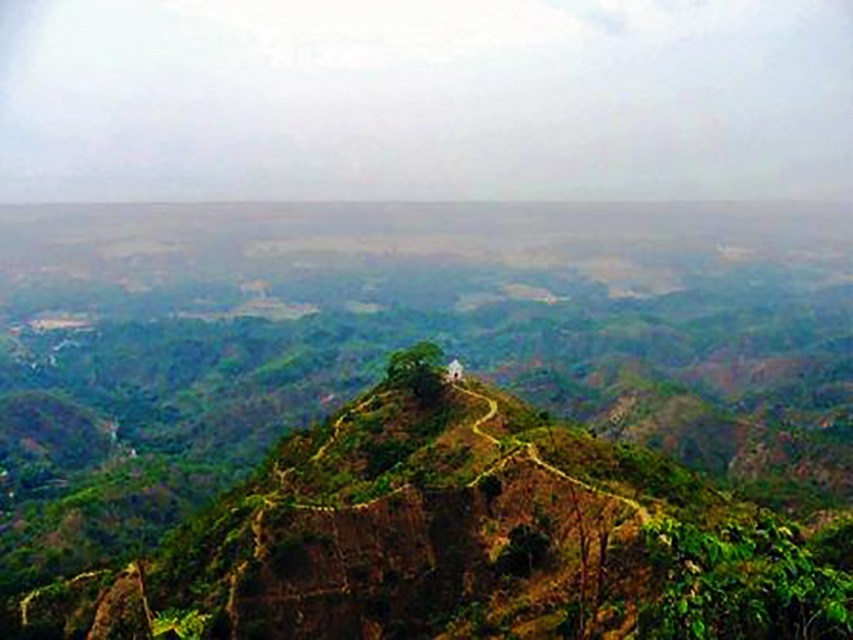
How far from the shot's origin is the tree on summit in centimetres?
5275

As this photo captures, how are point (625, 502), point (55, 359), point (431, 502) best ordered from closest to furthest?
point (625, 502)
point (431, 502)
point (55, 359)

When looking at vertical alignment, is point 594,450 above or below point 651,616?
below

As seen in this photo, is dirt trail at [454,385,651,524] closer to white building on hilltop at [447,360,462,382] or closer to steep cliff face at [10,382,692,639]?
steep cliff face at [10,382,692,639]

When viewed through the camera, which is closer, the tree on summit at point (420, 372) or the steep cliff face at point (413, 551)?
the steep cliff face at point (413, 551)

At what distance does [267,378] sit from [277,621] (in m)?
121

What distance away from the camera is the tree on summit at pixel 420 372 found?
52.8 m

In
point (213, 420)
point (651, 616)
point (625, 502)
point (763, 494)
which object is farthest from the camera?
point (213, 420)

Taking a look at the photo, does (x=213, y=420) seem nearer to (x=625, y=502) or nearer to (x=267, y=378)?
(x=267, y=378)

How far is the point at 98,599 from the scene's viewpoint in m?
40.2

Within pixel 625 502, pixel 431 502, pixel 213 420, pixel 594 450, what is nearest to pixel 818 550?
pixel 625 502

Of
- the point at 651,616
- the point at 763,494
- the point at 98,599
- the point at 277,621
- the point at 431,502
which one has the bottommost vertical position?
the point at 763,494

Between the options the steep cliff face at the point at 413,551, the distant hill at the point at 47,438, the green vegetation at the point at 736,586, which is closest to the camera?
the green vegetation at the point at 736,586

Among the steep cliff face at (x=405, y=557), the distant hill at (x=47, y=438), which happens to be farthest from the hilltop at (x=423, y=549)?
the distant hill at (x=47, y=438)

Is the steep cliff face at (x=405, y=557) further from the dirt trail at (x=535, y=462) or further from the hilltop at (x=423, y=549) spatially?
the dirt trail at (x=535, y=462)
